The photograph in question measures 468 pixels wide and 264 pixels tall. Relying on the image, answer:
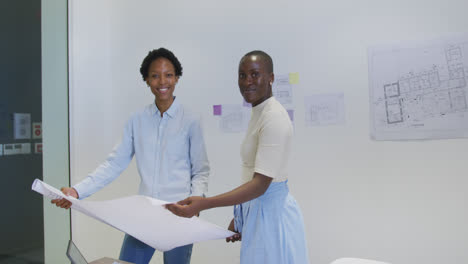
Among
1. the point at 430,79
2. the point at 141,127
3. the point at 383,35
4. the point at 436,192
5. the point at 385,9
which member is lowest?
the point at 436,192

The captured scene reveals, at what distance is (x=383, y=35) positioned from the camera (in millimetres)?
2441

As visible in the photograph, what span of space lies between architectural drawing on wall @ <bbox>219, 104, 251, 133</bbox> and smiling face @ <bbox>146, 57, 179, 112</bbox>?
1162 mm

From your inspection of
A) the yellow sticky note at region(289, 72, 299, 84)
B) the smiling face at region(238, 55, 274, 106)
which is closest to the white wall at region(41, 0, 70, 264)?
the yellow sticky note at region(289, 72, 299, 84)

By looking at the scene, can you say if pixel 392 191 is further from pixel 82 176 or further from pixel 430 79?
pixel 82 176

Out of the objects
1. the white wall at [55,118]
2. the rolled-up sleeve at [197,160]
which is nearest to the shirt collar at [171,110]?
the rolled-up sleeve at [197,160]

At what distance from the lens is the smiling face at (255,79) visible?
1.34 meters

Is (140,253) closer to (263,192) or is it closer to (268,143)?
(263,192)

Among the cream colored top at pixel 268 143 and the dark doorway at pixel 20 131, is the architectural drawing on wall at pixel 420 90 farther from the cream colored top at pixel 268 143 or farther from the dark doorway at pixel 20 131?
the dark doorway at pixel 20 131

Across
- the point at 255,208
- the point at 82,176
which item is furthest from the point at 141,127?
the point at 82,176

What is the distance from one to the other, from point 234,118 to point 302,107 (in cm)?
54

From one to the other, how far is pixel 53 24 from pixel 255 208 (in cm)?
232

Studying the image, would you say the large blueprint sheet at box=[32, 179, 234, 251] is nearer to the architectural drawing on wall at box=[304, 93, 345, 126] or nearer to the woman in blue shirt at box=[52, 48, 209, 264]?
the woman in blue shirt at box=[52, 48, 209, 264]

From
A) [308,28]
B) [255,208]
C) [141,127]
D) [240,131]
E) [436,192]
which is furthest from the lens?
[240,131]

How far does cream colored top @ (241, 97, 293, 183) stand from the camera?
3.97ft
